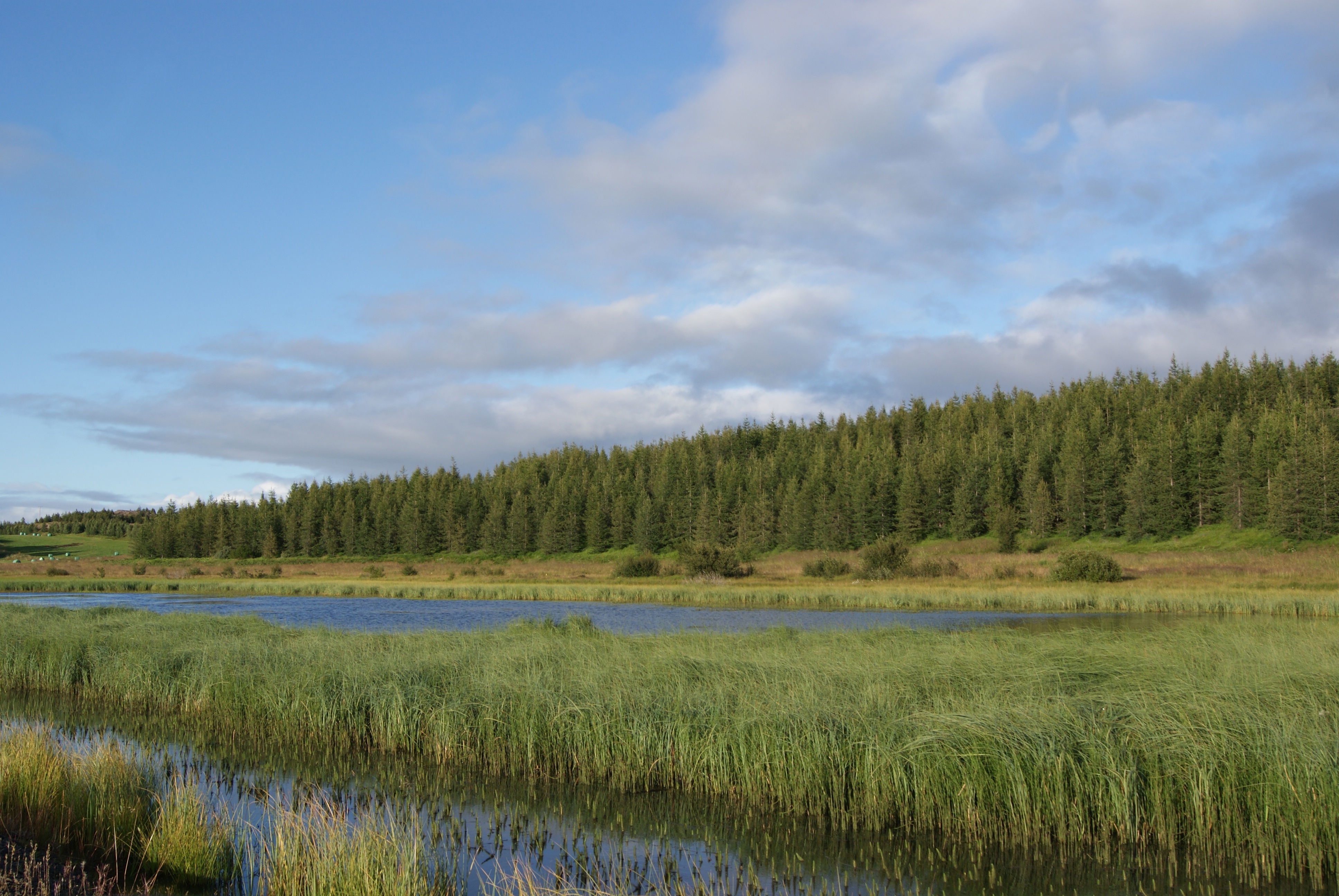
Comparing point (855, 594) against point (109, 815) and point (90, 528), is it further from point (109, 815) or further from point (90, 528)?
point (90, 528)

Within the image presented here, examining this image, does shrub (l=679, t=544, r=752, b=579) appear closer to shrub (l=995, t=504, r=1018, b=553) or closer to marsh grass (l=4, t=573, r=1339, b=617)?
marsh grass (l=4, t=573, r=1339, b=617)

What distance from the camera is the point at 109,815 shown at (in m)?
8.80

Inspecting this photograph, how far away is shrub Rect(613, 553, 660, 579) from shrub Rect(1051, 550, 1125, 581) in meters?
30.9

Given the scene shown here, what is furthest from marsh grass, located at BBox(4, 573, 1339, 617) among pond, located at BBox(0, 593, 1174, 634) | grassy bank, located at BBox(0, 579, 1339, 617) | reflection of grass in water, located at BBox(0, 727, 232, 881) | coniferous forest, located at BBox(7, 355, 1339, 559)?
reflection of grass in water, located at BBox(0, 727, 232, 881)

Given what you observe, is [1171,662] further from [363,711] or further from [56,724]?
[56,724]

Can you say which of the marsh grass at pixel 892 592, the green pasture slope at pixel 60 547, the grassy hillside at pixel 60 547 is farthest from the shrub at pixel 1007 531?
the grassy hillside at pixel 60 547

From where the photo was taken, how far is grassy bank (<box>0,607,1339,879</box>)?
8812 millimetres

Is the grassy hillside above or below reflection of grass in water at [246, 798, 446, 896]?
below

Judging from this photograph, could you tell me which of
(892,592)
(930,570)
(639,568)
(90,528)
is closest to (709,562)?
(639,568)

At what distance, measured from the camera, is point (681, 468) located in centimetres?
12444

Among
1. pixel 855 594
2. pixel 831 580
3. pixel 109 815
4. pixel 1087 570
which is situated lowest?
pixel 831 580

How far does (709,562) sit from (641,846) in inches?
2114

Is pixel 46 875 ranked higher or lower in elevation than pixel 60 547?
higher

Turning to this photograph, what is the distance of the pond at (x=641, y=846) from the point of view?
26.1 ft
